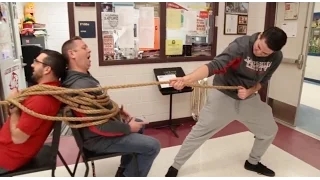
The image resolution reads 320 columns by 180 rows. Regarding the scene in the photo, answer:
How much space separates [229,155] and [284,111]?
64.6 inches

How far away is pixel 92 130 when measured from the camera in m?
1.70

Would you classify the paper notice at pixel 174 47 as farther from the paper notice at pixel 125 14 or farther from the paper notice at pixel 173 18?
the paper notice at pixel 125 14

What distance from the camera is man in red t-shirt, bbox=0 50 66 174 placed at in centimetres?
→ 148

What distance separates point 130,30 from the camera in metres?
3.16

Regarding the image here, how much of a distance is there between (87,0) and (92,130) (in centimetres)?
166

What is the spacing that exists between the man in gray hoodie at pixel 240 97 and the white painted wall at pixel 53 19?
465 cm

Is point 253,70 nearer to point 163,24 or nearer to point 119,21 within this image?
point 163,24

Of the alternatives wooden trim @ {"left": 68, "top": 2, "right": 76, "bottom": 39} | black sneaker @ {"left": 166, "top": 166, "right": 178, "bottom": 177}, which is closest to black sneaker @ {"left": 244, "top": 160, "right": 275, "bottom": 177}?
black sneaker @ {"left": 166, "top": 166, "right": 178, "bottom": 177}

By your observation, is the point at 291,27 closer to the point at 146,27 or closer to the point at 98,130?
the point at 146,27

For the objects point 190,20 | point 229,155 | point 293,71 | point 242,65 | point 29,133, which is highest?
point 190,20

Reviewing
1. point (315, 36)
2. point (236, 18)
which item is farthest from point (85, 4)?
point (315, 36)

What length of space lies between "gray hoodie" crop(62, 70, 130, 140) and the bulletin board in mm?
2542

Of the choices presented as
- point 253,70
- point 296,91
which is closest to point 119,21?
point 253,70

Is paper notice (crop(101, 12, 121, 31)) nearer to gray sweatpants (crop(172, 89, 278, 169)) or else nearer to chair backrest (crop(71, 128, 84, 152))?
gray sweatpants (crop(172, 89, 278, 169))
